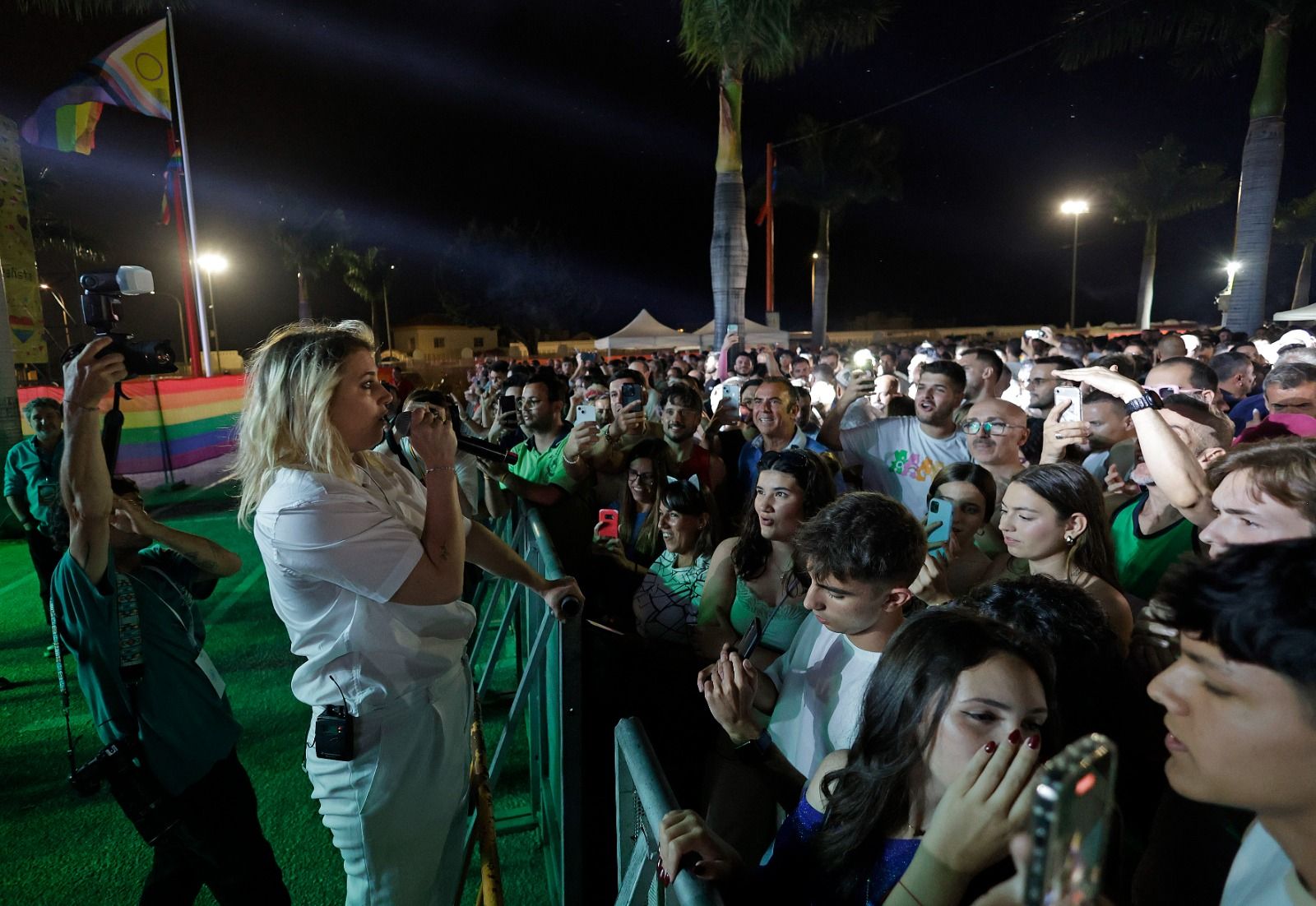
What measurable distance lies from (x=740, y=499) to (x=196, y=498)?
8987 millimetres

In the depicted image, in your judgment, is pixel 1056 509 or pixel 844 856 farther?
pixel 1056 509

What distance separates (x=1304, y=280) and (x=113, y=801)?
186ft

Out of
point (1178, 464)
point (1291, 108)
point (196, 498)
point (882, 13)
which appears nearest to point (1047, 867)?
point (1178, 464)

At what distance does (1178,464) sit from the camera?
270 centimetres

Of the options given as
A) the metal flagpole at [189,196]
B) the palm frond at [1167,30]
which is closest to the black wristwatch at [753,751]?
the metal flagpole at [189,196]

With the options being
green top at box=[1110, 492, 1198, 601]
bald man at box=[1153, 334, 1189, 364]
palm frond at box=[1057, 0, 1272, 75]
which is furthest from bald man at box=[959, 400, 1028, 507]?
palm frond at box=[1057, 0, 1272, 75]

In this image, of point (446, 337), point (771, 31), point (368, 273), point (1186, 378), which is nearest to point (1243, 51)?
point (771, 31)

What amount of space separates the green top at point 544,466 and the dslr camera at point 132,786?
2.43 meters

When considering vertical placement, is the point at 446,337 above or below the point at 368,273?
below

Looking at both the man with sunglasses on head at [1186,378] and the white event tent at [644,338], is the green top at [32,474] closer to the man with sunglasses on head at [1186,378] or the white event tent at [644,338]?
the man with sunglasses on head at [1186,378]

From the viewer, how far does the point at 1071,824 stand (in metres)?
0.49

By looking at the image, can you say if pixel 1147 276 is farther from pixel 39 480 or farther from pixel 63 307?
pixel 63 307

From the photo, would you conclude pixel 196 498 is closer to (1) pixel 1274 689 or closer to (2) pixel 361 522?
(2) pixel 361 522

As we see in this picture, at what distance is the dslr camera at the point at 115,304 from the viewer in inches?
90.5
